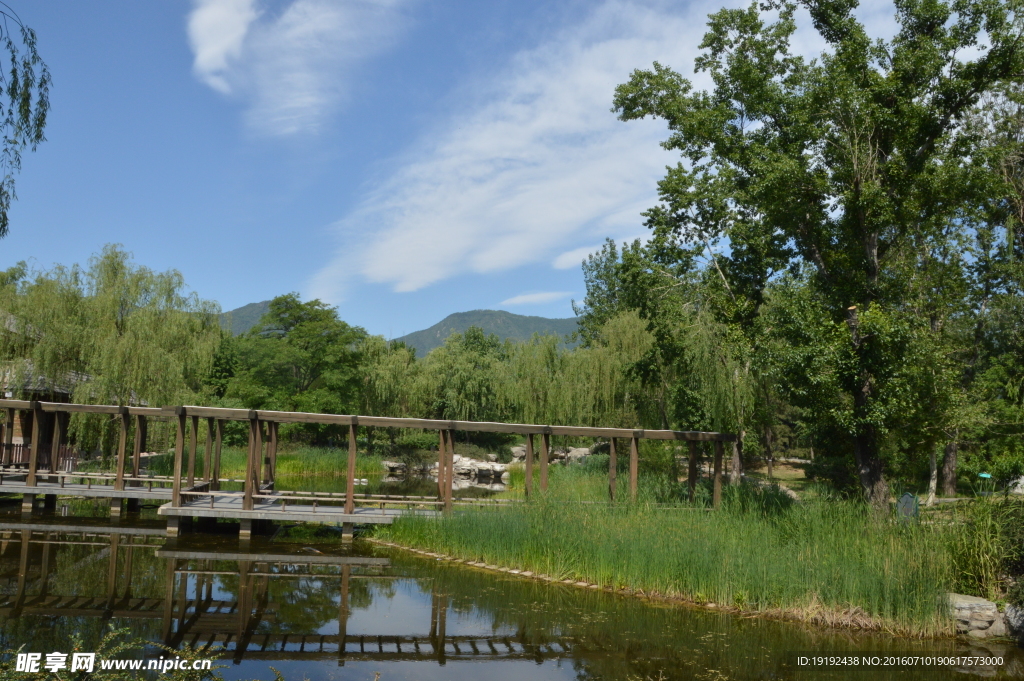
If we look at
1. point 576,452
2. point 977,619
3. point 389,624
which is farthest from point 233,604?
point 576,452

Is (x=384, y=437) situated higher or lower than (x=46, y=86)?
lower

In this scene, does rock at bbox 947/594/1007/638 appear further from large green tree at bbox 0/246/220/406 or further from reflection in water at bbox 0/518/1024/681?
large green tree at bbox 0/246/220/406

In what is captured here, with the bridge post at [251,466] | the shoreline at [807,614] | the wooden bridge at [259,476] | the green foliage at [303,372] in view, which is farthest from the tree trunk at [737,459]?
the green foliage at [303,372]

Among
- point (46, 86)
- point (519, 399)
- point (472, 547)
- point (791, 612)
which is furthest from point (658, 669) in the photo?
point (519, 399)

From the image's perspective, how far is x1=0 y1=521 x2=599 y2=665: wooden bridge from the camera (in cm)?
819

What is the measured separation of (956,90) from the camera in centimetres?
1220

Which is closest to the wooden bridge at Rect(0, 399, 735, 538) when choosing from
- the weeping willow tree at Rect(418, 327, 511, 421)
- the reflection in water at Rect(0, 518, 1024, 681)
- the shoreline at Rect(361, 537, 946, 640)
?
the reflection in water at Rect(0, 518, 1024, 681)

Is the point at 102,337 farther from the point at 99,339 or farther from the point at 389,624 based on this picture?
the point at 389,624

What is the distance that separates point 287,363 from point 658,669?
92.3 feet

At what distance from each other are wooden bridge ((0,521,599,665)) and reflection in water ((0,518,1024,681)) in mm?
26

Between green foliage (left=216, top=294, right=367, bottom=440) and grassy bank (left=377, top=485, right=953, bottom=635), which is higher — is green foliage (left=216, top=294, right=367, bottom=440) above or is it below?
above

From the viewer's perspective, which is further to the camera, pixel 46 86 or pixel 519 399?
pixel 519 399

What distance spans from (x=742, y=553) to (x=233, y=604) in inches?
283

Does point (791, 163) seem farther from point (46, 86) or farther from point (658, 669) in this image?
point (46, 86)
